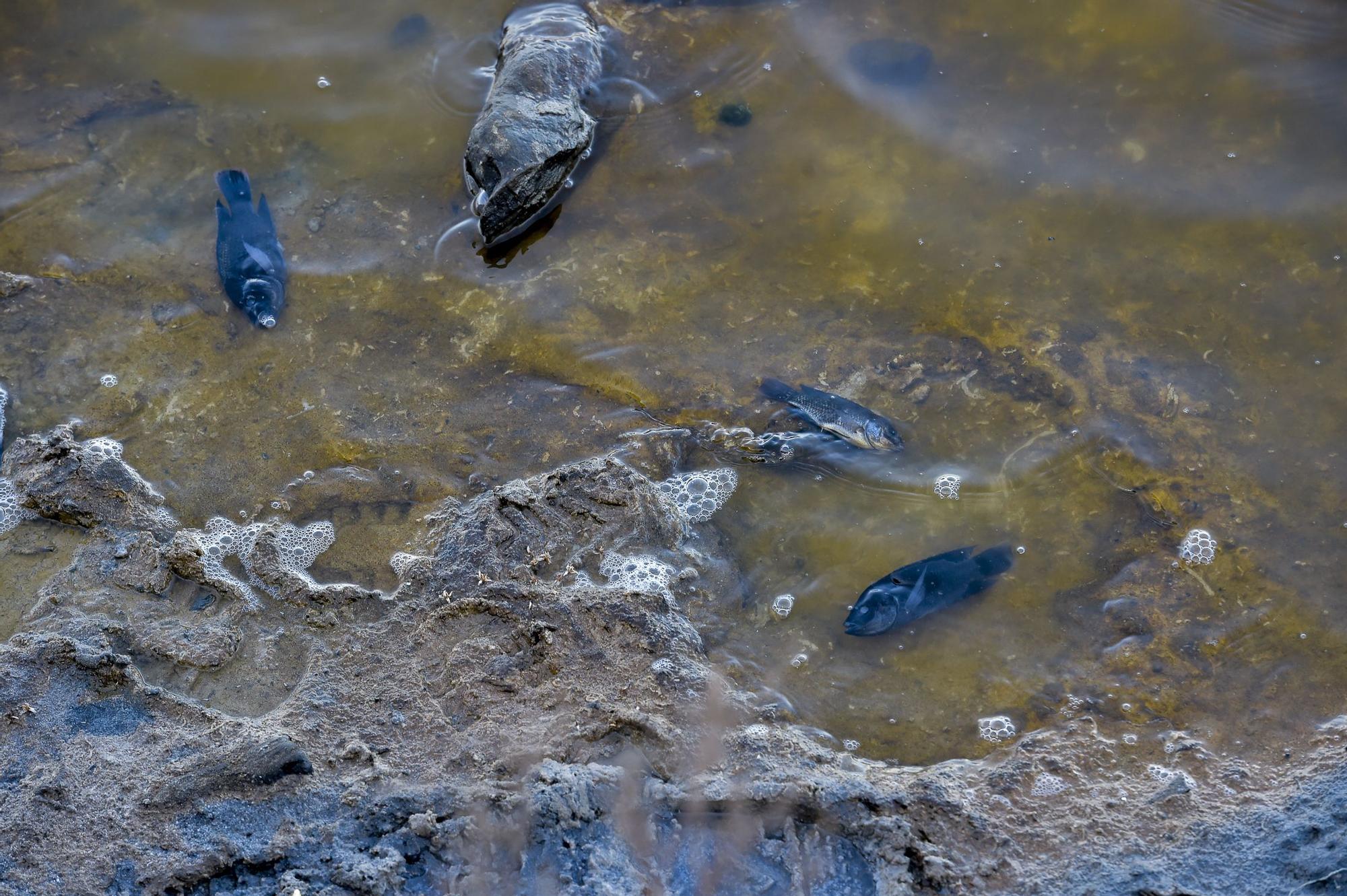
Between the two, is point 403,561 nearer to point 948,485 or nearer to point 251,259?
point 251,259

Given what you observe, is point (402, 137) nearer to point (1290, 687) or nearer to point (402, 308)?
point (402, 308)

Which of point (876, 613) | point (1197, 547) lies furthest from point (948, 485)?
point (1197, 547)

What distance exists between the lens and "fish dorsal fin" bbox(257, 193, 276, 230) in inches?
193

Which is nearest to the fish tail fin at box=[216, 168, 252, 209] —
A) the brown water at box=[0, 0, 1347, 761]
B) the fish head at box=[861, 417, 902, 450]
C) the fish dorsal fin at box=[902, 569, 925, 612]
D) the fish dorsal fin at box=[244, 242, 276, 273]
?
the brown water at box=[0, 0, 1347, 761]

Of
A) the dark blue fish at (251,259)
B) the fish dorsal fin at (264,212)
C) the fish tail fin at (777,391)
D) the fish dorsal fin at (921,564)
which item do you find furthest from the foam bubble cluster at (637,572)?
the fish dorsal fin at (264,212)

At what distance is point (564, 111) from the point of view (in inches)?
202

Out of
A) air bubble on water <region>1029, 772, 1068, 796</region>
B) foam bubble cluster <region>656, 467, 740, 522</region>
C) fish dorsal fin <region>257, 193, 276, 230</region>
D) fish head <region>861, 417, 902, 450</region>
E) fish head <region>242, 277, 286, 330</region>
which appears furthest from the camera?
fish dorsal fin <region>257, 193, 276, 230</region>

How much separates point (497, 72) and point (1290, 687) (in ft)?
15.9

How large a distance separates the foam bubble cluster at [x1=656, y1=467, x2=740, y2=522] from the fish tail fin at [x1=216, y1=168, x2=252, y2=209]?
2736 millimetres

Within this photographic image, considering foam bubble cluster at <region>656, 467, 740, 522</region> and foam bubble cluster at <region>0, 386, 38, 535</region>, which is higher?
foam bubble cluster at <region>656, 467, 740, 522</region>

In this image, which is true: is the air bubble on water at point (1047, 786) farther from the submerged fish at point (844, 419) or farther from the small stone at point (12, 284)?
the small stone at point (12, 284)

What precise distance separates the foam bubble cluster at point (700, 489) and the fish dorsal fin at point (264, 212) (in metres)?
2.52

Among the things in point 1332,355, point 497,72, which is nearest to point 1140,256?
point 1332,355

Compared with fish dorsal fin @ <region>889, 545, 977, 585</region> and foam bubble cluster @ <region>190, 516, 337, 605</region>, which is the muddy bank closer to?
foam bubble cluster @ <region>190, 516, 337, 605</region>
